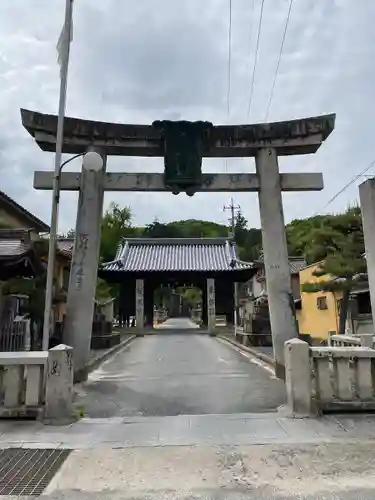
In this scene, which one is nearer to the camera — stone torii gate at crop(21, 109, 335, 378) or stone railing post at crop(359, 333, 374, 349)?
stone railing post at crop(359, 333, 374, 349)

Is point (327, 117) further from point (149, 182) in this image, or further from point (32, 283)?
point (32, 283)

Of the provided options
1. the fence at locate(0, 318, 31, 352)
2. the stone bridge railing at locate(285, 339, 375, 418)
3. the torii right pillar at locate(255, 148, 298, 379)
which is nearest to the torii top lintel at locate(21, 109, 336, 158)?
the torii right pillar at locate(255, 148, 298, 379)

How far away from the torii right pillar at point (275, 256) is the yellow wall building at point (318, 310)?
13.2 metres

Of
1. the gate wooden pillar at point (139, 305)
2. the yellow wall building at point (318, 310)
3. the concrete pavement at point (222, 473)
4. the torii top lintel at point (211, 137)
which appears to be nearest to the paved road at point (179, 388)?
the concrete pavement at point (222, 473)

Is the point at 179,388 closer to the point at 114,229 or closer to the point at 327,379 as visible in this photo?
the point at 327,379

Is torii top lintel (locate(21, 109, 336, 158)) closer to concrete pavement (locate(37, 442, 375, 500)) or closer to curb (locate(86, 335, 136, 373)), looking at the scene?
curb (locate(86, 335, 136, 373))

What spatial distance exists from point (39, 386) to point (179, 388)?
3.64m

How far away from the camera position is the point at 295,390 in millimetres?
7000

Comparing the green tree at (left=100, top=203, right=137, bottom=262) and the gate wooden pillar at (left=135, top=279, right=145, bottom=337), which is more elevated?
the green tree at (left=100, top=203, right=137, bottom=262)

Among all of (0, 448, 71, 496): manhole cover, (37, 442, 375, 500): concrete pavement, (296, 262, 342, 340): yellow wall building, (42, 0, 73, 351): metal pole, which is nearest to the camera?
(37, 442, 375, 500): concrete pavement

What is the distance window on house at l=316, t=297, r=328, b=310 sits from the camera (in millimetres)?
25719

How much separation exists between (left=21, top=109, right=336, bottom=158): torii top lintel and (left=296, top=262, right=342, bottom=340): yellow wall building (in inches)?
524

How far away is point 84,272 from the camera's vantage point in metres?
10.2

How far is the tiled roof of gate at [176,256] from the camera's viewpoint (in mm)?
32500
